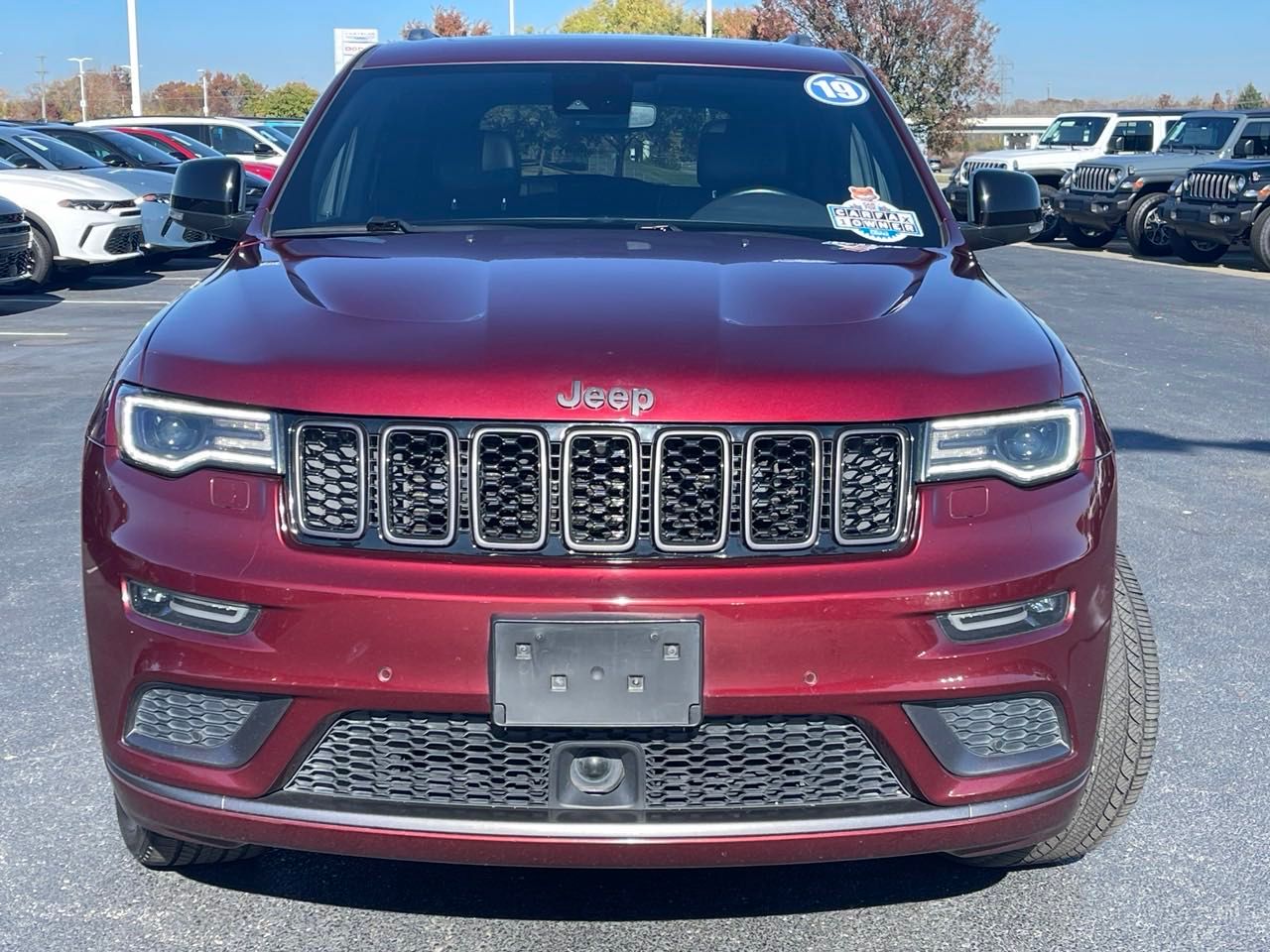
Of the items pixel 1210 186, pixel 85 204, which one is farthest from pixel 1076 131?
pixel 85 204

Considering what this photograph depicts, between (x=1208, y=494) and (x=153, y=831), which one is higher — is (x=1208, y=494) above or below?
below

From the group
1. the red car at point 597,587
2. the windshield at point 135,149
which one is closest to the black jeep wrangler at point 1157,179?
the windshield at point 135,149

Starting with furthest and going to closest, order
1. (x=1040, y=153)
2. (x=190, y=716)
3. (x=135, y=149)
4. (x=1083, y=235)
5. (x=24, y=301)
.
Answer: (x=1040, y=153) < (x=1083, y=235) < (x=135, y=149) < (x=24, y=301) < (x=190, y=716)

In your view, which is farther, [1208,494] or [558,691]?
[1208,494]

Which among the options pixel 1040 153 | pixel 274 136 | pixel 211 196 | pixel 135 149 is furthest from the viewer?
pixel 274 136

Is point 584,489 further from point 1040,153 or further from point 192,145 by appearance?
point 1040,153

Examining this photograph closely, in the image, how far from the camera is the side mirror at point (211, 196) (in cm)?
420

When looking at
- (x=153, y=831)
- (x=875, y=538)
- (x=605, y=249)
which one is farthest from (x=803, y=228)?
(x=153, y=831)

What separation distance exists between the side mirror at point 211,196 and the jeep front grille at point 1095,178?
18.6 meters

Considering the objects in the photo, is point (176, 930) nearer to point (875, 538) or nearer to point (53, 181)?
point (875, 538)

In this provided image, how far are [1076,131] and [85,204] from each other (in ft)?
52.9

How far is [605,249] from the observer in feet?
11.2

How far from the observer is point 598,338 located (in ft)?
8.87

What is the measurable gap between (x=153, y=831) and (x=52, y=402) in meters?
6.59
